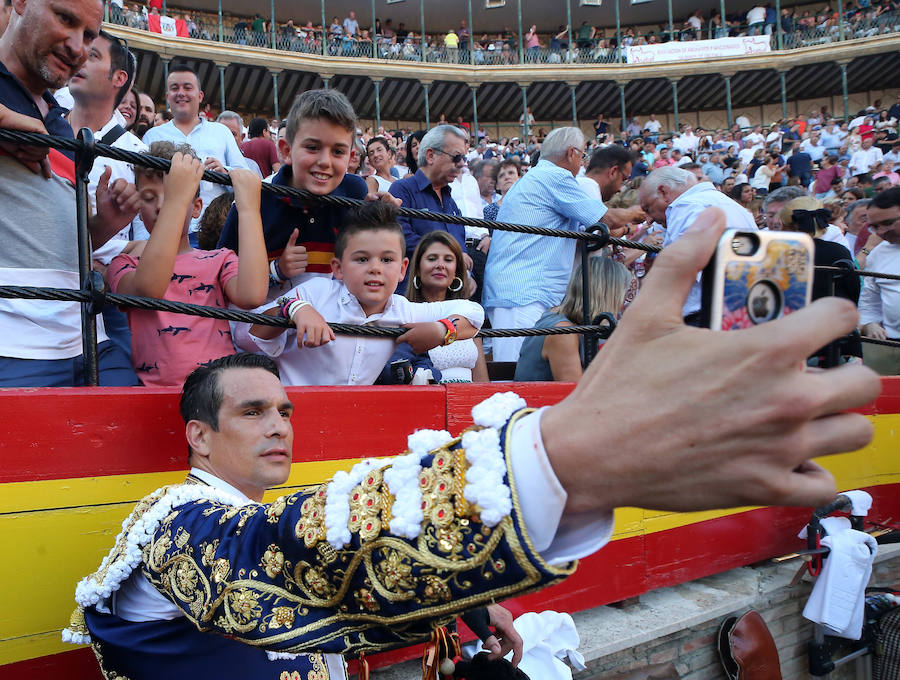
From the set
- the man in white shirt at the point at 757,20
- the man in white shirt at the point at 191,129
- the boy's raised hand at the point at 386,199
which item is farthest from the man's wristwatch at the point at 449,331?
the man in white shirt at the point at 757,20

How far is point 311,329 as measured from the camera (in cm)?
216

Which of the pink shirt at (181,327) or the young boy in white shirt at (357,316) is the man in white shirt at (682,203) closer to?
the young boy in white shirt at (357,316)

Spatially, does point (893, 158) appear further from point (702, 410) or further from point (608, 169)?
point (702, 410)

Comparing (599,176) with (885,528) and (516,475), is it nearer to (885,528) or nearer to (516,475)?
(885,528)

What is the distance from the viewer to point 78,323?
214cm

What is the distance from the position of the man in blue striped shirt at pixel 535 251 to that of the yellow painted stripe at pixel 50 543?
244 centimetres

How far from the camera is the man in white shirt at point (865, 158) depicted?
51.8ft

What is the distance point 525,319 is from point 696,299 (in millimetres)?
878

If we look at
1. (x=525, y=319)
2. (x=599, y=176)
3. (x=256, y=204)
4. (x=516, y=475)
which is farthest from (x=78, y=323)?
(x=599, y=176)

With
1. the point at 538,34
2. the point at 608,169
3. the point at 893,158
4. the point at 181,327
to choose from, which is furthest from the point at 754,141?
the point at 181,327

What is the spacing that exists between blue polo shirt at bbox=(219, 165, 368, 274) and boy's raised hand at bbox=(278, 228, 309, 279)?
69 millimetres

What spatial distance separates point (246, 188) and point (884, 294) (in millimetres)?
4534

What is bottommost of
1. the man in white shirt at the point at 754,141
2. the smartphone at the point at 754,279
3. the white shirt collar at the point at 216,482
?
the white shirt collar at the point at 216,482

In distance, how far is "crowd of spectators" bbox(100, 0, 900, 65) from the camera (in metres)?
26.7
